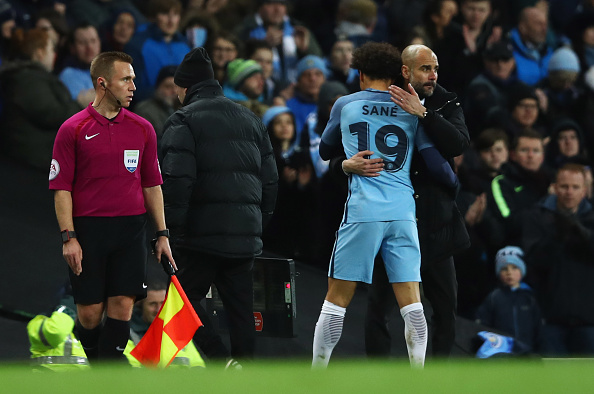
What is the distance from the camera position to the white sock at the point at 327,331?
6785 millimetres

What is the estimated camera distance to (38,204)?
455 inches

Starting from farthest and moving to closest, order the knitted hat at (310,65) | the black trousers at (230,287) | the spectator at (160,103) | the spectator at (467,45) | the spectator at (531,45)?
the spectator at (531,45) → the spectator at (467,45) → the knitted hat at (310,65) → the spectator at (160,103) → the black trousers at (230,287)

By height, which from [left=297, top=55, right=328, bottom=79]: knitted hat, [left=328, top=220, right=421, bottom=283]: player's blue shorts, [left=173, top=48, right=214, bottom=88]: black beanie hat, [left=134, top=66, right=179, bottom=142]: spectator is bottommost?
[left=328, top=220, right=421, bottom=283]: player's blue shorts

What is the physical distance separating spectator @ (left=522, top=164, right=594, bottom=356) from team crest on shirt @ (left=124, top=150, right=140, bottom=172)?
479 cm

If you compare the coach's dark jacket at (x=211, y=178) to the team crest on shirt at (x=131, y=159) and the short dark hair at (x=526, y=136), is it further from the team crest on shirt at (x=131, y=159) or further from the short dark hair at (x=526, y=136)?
the short dark hair at (x=526, y=136)

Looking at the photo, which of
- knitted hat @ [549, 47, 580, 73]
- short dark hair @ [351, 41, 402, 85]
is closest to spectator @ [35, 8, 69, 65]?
short dark hair @ [351, 41, 402, 85]

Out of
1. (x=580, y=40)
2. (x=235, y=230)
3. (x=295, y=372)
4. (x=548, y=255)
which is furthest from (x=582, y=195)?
(x=295, y=372)

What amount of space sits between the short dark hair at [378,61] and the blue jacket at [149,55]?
4.52 metres

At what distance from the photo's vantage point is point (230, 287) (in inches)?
284

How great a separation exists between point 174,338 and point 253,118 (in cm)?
147

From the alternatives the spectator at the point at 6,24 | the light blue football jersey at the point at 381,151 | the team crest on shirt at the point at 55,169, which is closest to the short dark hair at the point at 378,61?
the light blue football jersey at the point at 381,151

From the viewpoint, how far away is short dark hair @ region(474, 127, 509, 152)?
11.4 m

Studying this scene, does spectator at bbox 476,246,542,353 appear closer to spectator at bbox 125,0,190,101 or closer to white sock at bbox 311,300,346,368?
spectator at bbox 125,0,190,101

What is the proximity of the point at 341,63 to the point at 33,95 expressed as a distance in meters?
3.06
